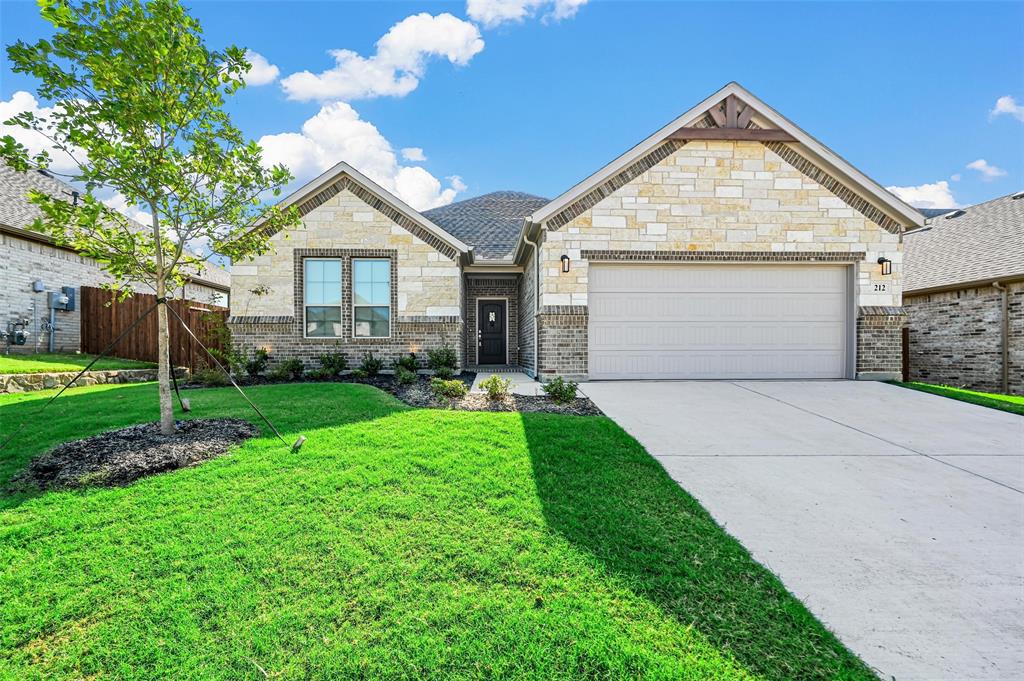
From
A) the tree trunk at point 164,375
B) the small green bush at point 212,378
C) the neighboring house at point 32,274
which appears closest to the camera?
the tree trunk at point 164,375

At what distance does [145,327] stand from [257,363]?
4.41 meters

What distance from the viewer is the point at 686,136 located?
923 cm

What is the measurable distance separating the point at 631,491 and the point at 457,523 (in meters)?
1.38

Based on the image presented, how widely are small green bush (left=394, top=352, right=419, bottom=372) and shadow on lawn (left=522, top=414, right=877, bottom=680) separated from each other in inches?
267

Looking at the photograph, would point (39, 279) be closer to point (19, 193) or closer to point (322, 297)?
point (19, 193)

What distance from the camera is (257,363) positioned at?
1020 cm

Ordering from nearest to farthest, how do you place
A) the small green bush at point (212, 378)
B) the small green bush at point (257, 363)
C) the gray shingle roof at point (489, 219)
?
the small green bush at point (212, 378) < the small green bush at point (257, 363) < the gray shingle roof at point (489, 219)

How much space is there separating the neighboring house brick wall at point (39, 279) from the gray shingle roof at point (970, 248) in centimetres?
1842

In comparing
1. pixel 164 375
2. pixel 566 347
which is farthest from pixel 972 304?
pixel 164 375

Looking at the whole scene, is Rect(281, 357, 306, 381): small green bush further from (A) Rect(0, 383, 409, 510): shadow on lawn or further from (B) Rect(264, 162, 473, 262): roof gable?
(B) Rect(264, 162, 473, 262): roof gable

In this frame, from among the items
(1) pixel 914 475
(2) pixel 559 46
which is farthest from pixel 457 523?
(2) pixel 559 46

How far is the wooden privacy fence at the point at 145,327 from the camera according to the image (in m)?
10.8

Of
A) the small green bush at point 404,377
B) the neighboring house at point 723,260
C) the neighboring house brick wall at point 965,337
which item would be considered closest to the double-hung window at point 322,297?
the small green bush at point 404,377

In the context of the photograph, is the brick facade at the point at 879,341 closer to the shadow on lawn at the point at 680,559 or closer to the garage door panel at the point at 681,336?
the garage door panel at the point at 681,336
